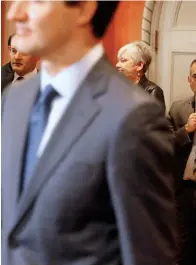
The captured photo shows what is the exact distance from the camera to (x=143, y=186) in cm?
57

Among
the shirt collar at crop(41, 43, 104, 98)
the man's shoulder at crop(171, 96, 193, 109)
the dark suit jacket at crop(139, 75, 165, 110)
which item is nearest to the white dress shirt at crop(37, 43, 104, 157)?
the shirt collar at crop(41, 43, 104, 98)

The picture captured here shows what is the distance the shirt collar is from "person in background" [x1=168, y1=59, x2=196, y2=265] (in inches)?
8.4

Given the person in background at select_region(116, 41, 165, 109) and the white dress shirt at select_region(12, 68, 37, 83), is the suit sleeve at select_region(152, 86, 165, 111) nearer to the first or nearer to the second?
the person in background at select_region(116, 41, 165, 109)

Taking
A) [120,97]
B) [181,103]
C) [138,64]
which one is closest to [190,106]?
[181,103]

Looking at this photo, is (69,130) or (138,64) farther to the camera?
(138,64)

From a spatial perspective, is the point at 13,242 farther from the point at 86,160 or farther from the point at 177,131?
the point at 177,131

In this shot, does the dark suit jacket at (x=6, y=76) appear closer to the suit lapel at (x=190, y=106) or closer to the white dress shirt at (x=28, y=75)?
the white dress shirt at (x=28, y=75)

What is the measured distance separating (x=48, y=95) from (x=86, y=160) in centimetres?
Result: 12

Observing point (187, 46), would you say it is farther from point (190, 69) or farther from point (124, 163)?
point (124, 163)

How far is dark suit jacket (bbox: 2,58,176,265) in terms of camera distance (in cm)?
56

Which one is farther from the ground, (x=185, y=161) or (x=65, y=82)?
(x=65, y=82)

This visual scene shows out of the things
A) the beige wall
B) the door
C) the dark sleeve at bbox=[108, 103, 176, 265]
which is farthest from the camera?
the door

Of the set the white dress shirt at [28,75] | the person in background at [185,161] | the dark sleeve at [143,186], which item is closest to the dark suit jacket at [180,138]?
the person in background at [185,161]

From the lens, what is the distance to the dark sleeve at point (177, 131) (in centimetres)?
74
